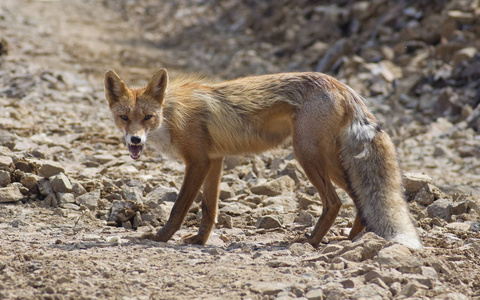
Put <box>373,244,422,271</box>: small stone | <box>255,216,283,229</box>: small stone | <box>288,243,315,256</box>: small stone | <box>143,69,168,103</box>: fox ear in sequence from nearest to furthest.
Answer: <box>373,244,422,271</box>: small stone < <box>288,243,315,256</box>: small stone < <box>143,69,168,103</box>: fox ear < <box>255,216,283,229</box>: small stone

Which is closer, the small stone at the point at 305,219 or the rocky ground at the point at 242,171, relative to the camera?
the rocky ground at the point at 242,171

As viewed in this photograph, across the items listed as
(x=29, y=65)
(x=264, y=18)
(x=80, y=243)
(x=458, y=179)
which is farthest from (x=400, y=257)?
(x=264, y=18)

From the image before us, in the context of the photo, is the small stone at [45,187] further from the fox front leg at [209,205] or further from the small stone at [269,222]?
the small stone at [269,222]

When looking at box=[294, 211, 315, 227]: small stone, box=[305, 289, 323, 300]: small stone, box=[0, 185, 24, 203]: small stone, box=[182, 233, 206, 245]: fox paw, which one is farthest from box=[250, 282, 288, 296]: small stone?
box=[0, 185, 24, 203]: small stone

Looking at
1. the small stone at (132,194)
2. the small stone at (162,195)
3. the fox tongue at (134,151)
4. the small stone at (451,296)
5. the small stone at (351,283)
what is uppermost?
the fox tongue at (134,151)

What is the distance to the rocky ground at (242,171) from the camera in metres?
4.16

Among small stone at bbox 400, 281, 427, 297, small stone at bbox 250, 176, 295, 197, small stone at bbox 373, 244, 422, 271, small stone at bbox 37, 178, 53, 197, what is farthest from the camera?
small stone at bbox 250, 176, 295, 197

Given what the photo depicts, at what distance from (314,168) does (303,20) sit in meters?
11.7

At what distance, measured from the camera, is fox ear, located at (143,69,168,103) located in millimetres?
5891

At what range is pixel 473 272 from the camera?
4465 millimetres

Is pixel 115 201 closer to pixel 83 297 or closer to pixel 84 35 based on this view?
pixel 83 297

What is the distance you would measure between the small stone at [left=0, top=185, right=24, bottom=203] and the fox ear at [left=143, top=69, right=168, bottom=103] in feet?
6.05

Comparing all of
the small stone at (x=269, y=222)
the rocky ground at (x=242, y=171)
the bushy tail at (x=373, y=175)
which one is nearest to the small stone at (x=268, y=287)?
the rocky ground at (x=242, y=171)

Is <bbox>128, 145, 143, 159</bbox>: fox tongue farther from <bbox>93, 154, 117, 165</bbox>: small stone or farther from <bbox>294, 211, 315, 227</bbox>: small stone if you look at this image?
<bbox>93, 154, 117, 165</bbox>: small stone
